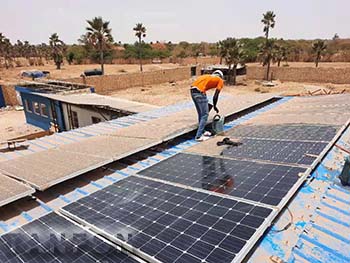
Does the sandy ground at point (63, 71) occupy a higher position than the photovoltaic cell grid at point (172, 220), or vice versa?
the photovoltaic cell grid at point (172, 220)

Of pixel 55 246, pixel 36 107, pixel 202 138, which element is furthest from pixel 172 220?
pixel 36 107

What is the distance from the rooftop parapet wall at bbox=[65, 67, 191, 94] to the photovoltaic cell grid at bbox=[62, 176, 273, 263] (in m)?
37.1

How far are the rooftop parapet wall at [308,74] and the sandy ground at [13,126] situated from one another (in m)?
42.6

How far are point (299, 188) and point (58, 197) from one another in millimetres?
4894

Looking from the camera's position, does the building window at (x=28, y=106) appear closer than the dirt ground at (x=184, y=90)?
Yes

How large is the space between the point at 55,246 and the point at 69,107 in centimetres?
2017

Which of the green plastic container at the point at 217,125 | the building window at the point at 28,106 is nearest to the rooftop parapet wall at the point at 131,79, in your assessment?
the building window at the point at 28,106

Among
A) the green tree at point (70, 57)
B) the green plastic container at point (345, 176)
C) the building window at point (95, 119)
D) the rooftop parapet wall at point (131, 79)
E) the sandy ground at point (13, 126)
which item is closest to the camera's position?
the green plastic container at point (345, 176)

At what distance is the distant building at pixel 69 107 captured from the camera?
1852 centimetres

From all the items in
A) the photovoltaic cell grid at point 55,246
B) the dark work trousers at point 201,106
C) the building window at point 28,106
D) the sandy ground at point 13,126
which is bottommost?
the sandy ground at point 13,126

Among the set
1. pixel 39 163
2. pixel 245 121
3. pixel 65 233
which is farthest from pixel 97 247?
pixel 245 121

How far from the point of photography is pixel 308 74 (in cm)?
4884

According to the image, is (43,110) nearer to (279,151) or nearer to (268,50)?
(279,151)

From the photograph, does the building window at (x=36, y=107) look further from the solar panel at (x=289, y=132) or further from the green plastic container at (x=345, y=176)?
the green plastic container at (x=345, y=176)
